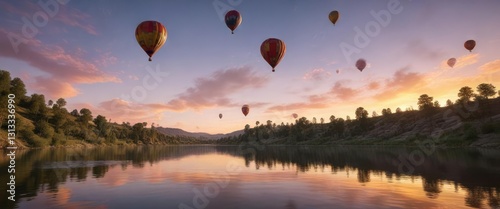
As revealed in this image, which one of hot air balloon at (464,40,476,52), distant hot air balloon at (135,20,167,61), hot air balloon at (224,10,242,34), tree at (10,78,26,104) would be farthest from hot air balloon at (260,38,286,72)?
tree at (10,78,26,104)

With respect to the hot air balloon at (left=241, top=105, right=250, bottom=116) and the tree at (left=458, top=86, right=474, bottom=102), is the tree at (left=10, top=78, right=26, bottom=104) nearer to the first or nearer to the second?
the hot air balloon at (left=241, top=105, right=250, bottom=116)

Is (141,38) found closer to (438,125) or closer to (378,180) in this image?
(378,180)

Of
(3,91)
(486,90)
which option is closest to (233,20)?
(3,91)

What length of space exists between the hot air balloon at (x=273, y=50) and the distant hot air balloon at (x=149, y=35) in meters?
17.8

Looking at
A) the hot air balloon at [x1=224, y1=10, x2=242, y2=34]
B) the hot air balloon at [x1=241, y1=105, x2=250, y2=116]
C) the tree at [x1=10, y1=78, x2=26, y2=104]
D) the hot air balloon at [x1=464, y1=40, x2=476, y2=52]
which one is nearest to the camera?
the hot air balloon at [x1=224, y1=10, x2=242, y2=34]

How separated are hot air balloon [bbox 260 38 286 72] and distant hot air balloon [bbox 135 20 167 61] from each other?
1781cm

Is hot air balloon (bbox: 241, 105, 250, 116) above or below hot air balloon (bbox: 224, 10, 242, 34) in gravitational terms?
below

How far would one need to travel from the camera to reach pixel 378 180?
32.9 m

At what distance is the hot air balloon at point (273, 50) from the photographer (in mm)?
51594

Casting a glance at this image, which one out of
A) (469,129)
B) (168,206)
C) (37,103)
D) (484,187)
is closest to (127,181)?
(168,206)

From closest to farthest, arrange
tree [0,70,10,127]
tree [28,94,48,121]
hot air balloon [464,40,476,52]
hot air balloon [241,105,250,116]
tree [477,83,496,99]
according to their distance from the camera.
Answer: hot air balloon [464,40,476,52], hot air balloon [241,105,250,116], tree [0,70,10,127], tree [477,83,496,99], tree [28,94,48,121]

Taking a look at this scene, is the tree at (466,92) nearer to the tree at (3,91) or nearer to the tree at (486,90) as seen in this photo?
the tree at (486,90)

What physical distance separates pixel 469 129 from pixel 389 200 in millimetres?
116911

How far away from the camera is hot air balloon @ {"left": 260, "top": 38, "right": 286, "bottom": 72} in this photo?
51.6m
